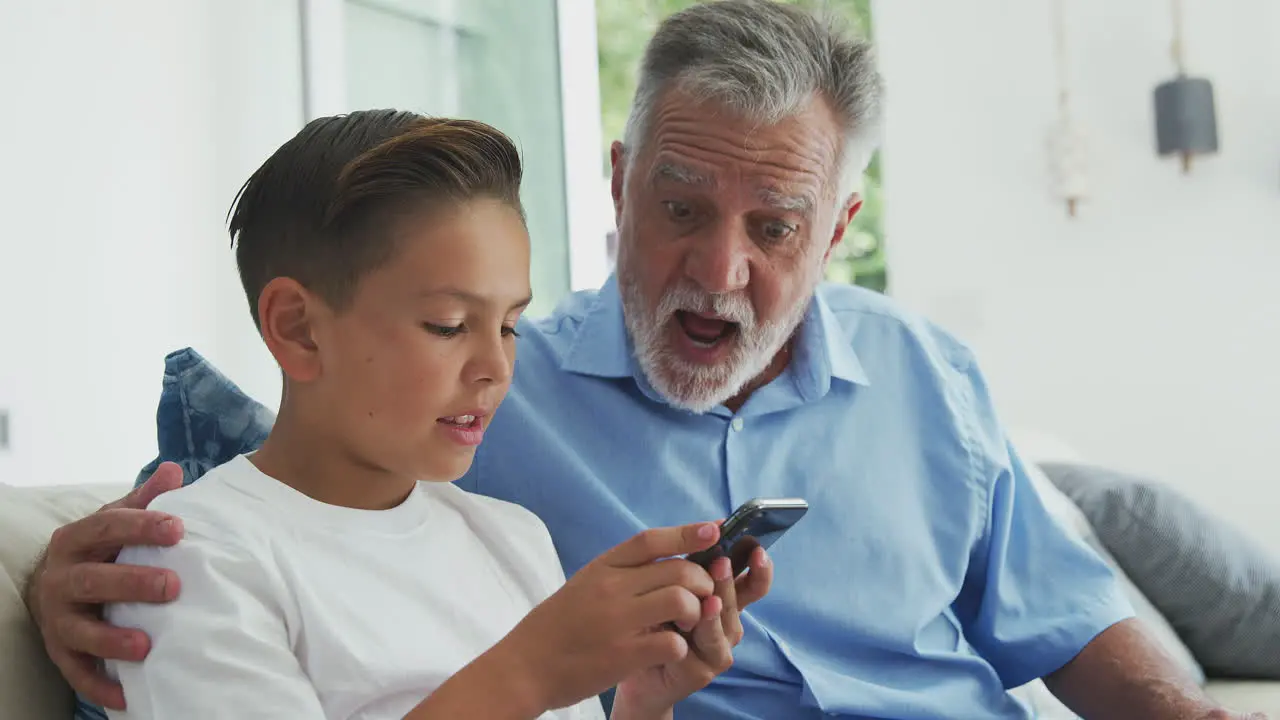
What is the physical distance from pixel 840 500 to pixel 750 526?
606mm

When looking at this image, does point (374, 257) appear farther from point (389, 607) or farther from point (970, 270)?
point (970, 270)

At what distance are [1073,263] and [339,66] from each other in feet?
8.59

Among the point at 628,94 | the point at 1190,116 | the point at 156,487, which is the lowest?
the point at 156,487

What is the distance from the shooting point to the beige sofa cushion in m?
1.12

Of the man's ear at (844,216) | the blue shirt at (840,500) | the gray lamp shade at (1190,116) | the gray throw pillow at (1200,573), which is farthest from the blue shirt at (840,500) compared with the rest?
the gray lamp shade at (1190,116)

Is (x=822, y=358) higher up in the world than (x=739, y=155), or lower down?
lower down

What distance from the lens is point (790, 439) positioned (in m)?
1.64

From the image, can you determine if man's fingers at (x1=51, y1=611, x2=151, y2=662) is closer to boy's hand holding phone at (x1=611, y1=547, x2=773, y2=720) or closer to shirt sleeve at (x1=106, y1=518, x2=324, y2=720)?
shirt sleeve at (x1=106, y1=518, x2=324, y2=720)

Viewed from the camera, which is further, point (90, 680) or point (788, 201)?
point (788, 201)

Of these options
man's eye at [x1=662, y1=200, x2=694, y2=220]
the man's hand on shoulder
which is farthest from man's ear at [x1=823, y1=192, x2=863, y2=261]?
the man's hand on shoulder

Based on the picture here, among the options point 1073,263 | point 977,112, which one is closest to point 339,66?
point 977,112

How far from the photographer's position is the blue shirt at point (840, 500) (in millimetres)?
1537

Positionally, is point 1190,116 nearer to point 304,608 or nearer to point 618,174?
point 618,174

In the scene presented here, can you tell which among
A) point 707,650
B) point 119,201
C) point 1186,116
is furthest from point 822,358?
point 1186,116
